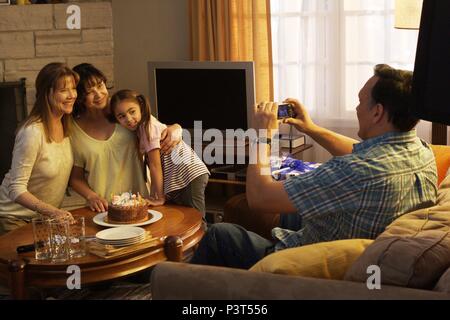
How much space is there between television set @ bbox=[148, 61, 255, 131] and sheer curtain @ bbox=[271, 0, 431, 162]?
0.48 metres

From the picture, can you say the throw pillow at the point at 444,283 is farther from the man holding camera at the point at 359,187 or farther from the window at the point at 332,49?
the window at the point at 332,49

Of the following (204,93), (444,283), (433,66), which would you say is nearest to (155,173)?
(204,93)

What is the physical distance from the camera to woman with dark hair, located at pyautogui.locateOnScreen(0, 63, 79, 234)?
9.84 feet

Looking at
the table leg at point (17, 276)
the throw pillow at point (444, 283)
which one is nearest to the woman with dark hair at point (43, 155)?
the table leg at point (17, 276)

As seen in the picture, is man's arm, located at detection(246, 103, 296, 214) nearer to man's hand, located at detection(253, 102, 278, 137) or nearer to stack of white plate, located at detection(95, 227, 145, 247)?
man's hand, located at detection(253, 102, 278, 137)

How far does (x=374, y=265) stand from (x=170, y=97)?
3.21m

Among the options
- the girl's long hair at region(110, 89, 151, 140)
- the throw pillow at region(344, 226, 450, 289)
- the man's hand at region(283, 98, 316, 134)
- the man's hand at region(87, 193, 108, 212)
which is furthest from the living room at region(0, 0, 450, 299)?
the throw pillow at region(344, 226, 450, 289)

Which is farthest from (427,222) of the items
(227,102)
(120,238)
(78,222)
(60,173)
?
(227,102)

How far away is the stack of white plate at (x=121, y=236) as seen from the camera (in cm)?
249

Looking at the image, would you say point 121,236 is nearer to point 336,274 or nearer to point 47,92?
point 47,92

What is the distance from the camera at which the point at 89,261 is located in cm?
238

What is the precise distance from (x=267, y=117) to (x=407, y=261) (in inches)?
43.2

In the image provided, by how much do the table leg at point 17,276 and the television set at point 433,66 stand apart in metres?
1.59
